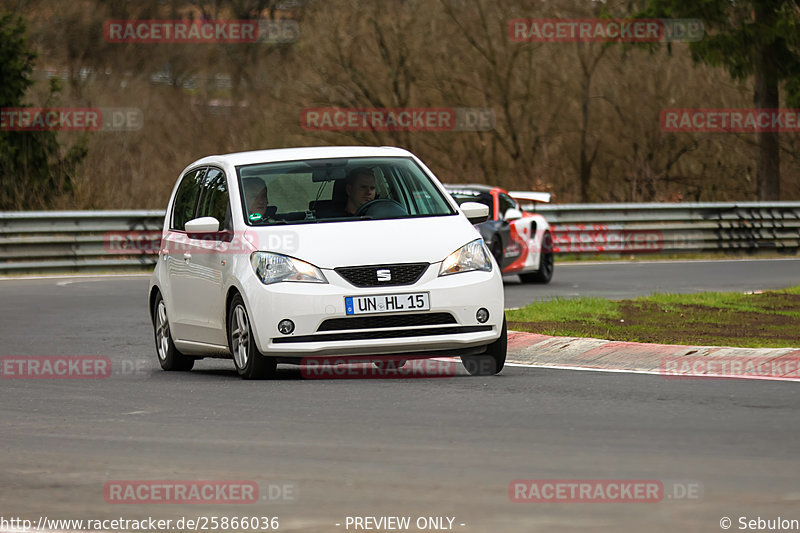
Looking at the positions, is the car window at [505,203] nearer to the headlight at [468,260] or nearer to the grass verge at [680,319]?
the grass verge at [680,319]

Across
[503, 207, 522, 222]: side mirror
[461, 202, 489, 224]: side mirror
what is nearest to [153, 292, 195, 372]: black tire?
[461, 202, 489, 224]: side mirror

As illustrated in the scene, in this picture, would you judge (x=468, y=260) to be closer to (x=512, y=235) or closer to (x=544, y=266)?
(x=512, y=235)

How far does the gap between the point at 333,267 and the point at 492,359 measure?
1.43 metres

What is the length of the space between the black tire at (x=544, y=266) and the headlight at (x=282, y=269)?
1323 centimetres

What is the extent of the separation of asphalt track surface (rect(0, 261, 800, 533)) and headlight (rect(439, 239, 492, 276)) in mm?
771

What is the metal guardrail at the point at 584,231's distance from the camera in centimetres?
2712

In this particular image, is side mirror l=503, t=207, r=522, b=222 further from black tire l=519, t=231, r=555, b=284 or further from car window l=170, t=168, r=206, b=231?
car window l=170, t=168, r=206, b=231

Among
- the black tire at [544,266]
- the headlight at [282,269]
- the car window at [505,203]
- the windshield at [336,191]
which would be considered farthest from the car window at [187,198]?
the black tire at [544,266]

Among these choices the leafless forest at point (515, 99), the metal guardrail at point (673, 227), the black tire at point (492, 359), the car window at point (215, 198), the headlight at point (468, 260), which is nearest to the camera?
the headlight at point (468, 260)

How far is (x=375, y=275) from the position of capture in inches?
432

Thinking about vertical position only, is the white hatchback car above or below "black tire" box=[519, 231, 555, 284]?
above

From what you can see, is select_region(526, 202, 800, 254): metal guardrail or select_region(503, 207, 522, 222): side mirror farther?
select_region(526, 202, 800, 254): metal guardrail

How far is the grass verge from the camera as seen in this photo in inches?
531

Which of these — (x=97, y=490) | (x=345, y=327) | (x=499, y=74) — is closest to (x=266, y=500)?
(x=97, y=490)
